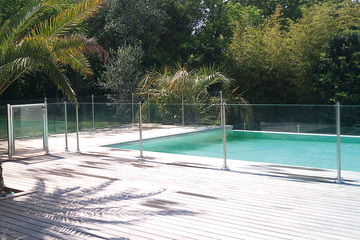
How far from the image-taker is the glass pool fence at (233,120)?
9062mm

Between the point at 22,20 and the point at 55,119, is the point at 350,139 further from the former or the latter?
the point at 55,119

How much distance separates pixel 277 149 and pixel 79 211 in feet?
17.3

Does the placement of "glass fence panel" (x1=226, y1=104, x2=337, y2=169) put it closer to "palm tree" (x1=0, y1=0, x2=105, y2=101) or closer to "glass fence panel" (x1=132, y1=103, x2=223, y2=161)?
"glass fence panel" (x1=132, y1=103, x2=223, y2=161)

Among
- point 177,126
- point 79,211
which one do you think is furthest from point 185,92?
point 79,211

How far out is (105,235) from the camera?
15.0 feet

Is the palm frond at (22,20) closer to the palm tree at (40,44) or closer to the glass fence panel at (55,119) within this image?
the palm tree at (40,44)

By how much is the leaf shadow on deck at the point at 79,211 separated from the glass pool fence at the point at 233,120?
3437 mm

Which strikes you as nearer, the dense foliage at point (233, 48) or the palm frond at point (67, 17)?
the palm frond at point (67, 17)

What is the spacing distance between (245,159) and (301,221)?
4027 millimetres

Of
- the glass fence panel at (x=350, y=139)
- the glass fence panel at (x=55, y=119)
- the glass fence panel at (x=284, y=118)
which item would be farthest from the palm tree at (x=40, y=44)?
the glass fence panel at (x=284, y=118)

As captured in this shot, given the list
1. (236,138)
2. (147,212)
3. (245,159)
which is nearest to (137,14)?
(236,138)

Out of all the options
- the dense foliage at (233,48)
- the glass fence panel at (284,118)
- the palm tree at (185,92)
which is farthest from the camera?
the dense foliage at (233,48)

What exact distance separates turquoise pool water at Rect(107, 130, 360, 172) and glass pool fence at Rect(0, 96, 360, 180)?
1.0 inches

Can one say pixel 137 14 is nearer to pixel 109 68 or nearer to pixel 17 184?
pixel 109 68
